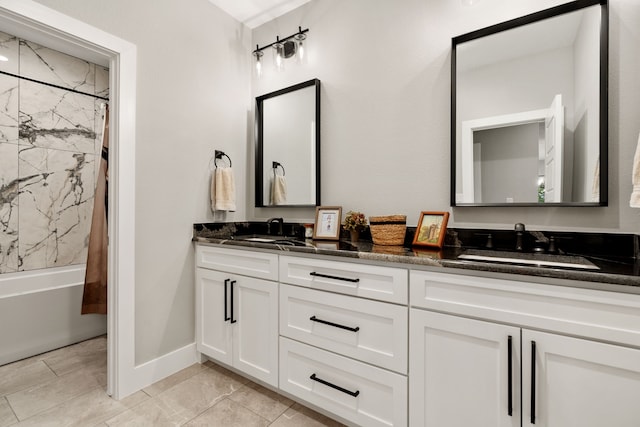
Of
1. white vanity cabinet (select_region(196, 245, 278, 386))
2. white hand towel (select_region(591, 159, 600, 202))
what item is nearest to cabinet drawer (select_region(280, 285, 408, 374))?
white vanity cabinet (select_region(196, 245, 278, 386))

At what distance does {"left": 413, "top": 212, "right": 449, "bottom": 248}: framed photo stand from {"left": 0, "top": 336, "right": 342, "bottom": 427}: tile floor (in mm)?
1039

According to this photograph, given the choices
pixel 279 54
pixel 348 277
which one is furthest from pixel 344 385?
pixel 279 54

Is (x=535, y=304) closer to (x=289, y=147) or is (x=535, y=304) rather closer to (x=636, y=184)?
(x=636, y=184)

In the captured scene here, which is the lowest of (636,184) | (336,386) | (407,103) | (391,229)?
(336,386)

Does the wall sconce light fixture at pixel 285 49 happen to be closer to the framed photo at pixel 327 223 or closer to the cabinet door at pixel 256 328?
the framed photo at pixel 327 223

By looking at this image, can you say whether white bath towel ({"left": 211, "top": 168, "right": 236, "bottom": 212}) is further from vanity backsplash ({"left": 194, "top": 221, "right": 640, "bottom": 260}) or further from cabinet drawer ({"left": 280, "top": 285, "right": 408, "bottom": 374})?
vanity backsplash ({"left": 194, "top": 221, "right": 640, "bottom": 260})

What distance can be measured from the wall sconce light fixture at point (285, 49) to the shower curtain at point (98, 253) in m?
1.21

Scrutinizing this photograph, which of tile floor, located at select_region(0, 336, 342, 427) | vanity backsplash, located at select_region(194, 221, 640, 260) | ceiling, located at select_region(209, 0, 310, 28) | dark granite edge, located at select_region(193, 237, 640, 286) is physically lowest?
tile floor, located at select_region(0, 336, 342, 427)

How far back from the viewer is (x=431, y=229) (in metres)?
1.68

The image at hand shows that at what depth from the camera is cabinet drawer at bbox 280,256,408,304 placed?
1.33 m

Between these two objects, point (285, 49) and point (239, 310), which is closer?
point (239, 310)

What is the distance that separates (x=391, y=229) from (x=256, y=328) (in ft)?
3.15

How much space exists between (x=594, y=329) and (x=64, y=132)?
3.67 meters

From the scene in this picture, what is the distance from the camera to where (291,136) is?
237 centimetres
